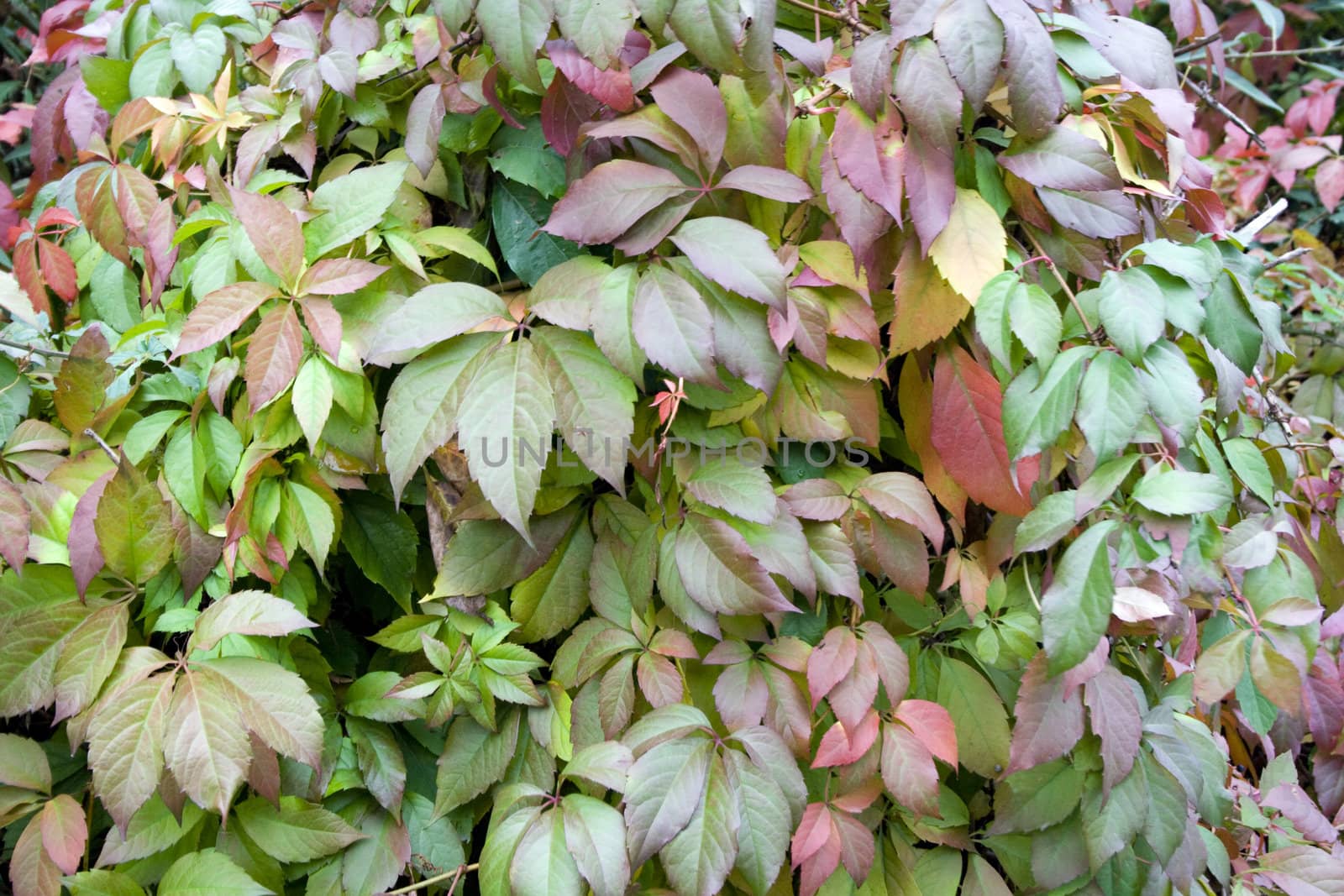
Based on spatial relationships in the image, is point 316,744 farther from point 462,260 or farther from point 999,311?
point 999,311

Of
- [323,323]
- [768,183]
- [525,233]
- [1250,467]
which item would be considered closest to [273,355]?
[323,323]

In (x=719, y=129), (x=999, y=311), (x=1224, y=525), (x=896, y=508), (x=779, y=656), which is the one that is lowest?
(x=1224, y=525)

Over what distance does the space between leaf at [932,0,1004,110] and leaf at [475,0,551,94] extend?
37cm

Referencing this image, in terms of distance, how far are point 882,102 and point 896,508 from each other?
1.31 ft

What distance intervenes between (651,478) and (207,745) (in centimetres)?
48

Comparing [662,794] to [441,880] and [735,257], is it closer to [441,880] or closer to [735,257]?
[441,880]

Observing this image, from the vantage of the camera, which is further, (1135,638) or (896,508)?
(1135,638)

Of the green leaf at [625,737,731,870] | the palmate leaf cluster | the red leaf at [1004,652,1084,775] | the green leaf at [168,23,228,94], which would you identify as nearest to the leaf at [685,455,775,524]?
the palmate leaf cluster

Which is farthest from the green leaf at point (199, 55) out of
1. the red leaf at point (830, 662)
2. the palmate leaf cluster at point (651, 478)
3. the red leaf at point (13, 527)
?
the red leaf at point (830, 662)

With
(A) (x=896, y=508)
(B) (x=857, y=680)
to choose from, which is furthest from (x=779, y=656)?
(A) (x=896, y=508)

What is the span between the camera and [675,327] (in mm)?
854

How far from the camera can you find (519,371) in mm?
874

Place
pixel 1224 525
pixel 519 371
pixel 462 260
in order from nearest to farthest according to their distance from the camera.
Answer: pixel 519 371, pixel 462 260, pixel 1224 525

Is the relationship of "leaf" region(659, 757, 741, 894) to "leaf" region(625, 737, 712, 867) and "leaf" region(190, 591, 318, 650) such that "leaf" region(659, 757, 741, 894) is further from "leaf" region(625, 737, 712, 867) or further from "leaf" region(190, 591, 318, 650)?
"leaf" region(190, 591, 318, 650)
